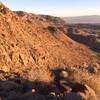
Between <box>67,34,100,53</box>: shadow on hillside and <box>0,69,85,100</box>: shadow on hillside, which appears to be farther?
<box>67,34,100,53</box>: shadow on hillside

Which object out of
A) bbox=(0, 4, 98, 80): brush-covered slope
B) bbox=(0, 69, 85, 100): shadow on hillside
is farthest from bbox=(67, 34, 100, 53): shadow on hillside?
bbox=(0, 69, 85, 100): shadow on hillside

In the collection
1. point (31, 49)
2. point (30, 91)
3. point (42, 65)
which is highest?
point (30, 91)

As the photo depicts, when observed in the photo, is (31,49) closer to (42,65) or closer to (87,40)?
(42,65)

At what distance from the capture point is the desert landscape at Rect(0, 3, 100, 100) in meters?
11.3

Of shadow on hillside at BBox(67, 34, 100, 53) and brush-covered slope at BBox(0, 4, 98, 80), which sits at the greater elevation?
brush-covered slope at BBox(0, 4, 98, 80)

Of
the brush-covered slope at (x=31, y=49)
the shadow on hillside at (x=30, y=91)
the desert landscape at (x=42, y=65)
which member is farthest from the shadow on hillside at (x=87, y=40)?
the shadow on hillside at (x=30, y=91)

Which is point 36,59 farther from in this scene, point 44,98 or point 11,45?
point 44,98

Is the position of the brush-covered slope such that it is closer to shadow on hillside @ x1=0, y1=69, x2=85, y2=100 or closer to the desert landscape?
the desert landscape

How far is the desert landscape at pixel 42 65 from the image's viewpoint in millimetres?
11273

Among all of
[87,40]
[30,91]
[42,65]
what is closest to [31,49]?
[42,65]

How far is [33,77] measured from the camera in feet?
42.0

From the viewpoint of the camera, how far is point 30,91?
11.1 m

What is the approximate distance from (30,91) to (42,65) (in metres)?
18.9

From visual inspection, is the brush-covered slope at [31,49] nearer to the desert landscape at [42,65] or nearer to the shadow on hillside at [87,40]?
the desert landscape at [42,65]
